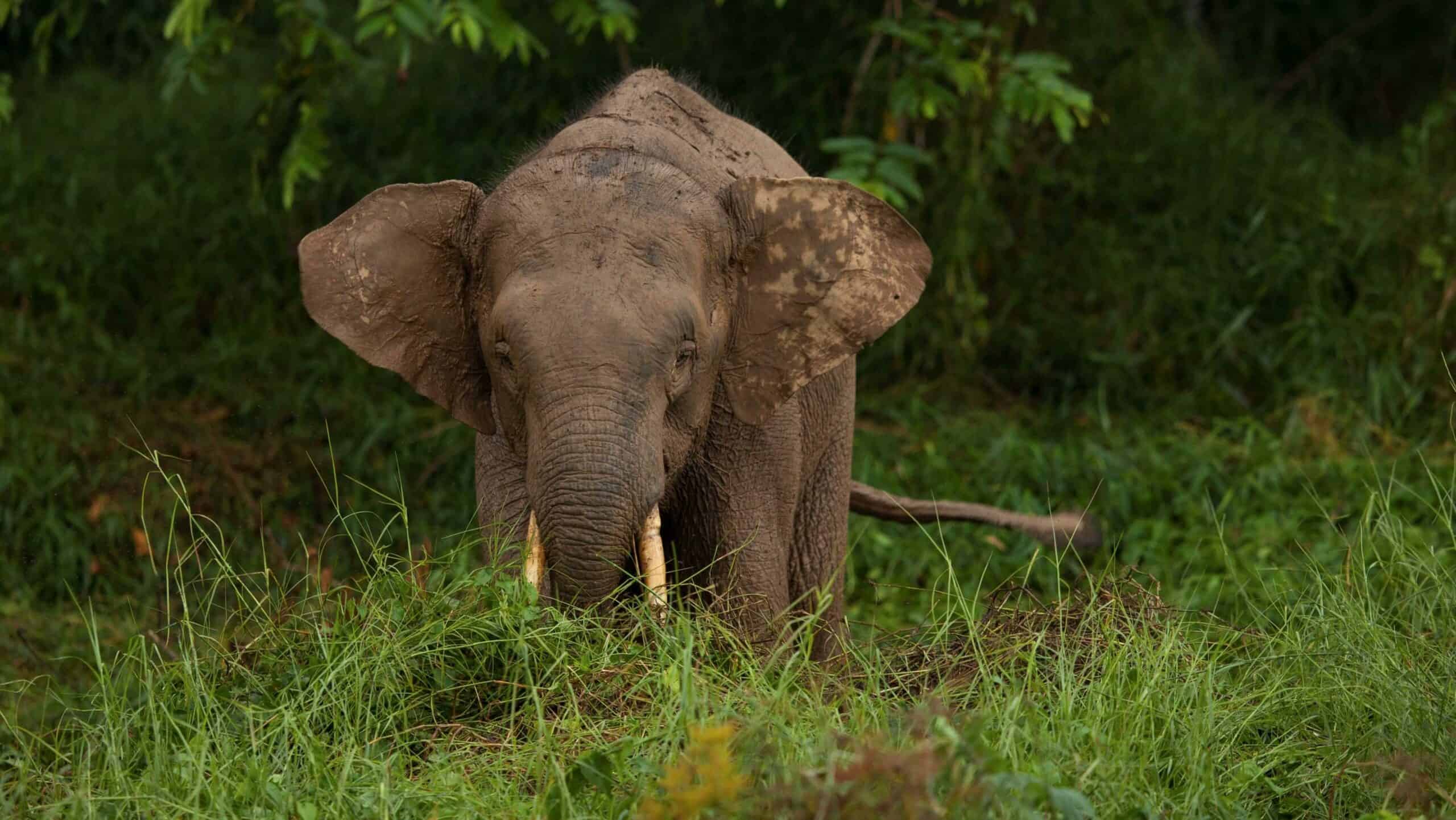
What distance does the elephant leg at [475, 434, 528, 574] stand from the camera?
4.66m

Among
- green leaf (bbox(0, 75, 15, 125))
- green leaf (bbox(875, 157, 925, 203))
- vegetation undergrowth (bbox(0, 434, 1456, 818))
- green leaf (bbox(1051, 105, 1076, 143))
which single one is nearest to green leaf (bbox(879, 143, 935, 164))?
green leaf (bbox(875, 157, 925, 203))

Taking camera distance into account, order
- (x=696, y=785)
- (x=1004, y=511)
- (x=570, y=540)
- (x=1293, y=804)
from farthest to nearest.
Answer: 1. (x=1004, y=511)
2. (x=570, y=540)
3. (x=1293, y=804)
4. (x=696, y=785)

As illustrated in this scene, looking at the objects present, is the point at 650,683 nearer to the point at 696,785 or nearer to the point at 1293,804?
the point at 696,785

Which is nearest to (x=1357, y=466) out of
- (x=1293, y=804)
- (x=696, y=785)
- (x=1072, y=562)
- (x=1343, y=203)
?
(x=1072, y=562)

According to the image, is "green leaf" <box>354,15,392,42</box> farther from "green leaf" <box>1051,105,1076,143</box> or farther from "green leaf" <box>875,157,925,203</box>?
"green leaf" <box>1051,105,1076,143</box>

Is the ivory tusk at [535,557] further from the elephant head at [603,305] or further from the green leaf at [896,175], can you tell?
the green leaf at [896,175]

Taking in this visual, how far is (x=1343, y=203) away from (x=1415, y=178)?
13.7 inches

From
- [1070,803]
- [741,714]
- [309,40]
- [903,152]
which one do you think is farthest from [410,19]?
[1070,803]

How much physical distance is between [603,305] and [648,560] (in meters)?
0.60

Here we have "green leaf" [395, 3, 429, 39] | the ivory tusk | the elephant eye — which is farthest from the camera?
"green leaf" [395, 3, 429, 39]

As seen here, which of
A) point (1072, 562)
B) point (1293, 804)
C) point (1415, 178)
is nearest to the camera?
point (1293, 804)

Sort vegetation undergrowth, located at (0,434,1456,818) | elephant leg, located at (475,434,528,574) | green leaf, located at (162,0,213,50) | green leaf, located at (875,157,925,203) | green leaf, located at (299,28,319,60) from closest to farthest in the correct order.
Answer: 1. vegetation undergrowth, located at (0,434,1456,818)
2. elephant leg, located at (475,434,528,574)
3. green leaf, located at (162,0,213,50)
4. green leaf, located at (299,28,319,60)
5. green leaf, located at (875,157,925,203)

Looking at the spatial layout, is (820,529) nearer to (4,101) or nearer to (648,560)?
(648,560)

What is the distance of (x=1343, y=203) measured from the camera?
370 inches
